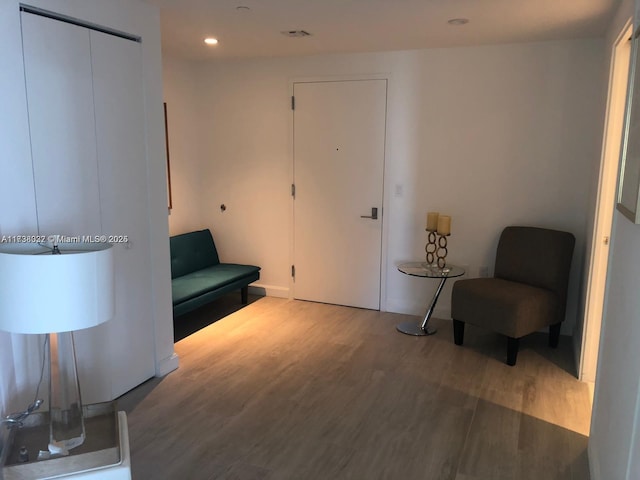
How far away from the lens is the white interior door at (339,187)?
4.45 metres

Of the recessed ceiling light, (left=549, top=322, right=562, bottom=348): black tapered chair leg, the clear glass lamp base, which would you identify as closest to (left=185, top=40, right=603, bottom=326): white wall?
(left=549, top=322, right=562, bottom=348): black tapered chair leg

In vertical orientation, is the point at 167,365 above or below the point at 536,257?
below

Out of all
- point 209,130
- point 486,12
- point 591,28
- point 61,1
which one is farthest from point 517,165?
point 61,1

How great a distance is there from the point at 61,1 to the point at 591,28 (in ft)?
10.5

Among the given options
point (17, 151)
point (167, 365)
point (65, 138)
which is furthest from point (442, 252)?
point (17, 151)

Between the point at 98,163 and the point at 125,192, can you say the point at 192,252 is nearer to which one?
the point at 125,192

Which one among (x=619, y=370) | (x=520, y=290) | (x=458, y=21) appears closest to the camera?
(x=619, y=370)

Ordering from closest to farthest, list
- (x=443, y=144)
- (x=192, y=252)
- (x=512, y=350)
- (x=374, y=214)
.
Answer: (x=512, y=350)
(x=443, y=144)
(x=374, y=214)
(x=192, y=252)

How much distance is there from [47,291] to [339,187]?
336 centimetres

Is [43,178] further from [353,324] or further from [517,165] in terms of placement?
[517,165]

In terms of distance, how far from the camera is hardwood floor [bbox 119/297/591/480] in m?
2.41

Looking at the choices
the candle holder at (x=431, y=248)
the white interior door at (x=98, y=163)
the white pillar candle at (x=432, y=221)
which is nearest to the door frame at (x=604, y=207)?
the white pillar candle at (x=432, y=221)

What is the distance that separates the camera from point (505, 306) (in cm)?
344

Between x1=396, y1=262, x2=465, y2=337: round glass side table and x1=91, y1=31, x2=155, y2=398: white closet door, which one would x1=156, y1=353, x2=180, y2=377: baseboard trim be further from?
x1=396, y1=262, x2=465, y2=337: round glass side table
